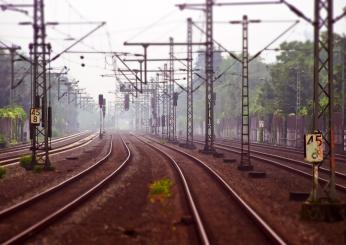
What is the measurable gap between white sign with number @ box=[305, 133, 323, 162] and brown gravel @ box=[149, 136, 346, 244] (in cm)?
164

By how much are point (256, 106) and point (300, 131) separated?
26755 millimetres

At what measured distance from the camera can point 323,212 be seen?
1457cm

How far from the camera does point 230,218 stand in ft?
48.2

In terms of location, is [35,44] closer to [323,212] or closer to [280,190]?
[280,190]

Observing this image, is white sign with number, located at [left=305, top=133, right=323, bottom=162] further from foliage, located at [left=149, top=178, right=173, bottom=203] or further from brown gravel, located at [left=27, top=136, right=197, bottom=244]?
foliage, located at [left=149, top=178, right=173, bottom=203]

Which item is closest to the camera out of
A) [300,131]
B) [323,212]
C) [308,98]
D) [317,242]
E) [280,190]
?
[317,242]

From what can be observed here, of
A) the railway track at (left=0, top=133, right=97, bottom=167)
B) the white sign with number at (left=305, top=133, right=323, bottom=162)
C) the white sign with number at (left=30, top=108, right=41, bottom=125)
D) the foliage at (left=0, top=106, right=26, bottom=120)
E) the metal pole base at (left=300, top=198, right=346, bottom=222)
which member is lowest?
the railway track at (left=0, top=133, right=97, bottom=167)

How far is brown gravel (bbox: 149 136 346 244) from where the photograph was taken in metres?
12.5

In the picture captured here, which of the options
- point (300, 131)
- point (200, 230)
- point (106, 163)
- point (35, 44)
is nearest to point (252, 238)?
point (200, 230)

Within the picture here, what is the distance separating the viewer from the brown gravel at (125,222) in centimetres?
1198

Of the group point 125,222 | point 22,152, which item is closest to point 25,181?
point 125,222

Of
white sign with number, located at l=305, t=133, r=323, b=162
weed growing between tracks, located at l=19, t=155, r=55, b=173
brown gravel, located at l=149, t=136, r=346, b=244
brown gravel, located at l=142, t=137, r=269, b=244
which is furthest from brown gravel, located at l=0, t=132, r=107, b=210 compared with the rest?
white sign with number, located at l=305, t=133, r=323, b=162

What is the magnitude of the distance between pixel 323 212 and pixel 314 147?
5.69 feet

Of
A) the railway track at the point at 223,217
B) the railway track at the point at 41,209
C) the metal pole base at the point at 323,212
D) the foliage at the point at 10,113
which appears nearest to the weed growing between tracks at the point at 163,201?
the railway track at the point at 223,217
